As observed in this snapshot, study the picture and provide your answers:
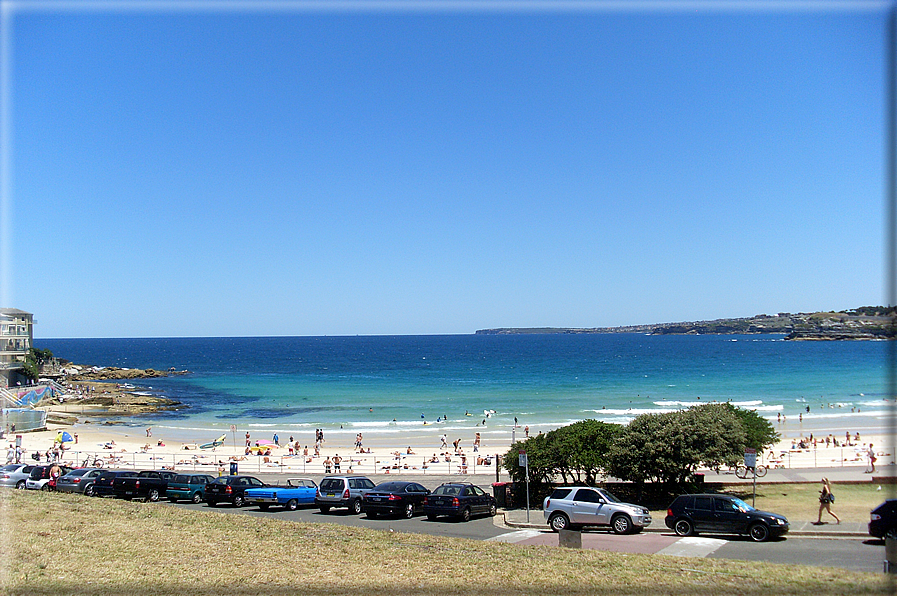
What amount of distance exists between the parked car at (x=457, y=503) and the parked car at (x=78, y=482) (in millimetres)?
12813

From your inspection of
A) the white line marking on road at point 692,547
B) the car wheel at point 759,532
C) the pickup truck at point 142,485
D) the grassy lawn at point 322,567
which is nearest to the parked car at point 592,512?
the white line marking on road at point 692,547

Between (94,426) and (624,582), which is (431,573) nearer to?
(624,582)

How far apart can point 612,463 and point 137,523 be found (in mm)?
14953

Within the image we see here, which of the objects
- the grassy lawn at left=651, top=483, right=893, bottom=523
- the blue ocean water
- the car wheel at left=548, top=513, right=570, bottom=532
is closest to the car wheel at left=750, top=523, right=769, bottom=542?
the grassy lawn at left=651, top=483, right=893, bottom=523

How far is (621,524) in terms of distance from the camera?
58.3ft

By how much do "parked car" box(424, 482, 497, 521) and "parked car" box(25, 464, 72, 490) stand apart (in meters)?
15.1

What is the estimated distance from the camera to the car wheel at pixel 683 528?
56.2 feet

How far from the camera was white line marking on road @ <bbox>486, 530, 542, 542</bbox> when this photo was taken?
16.7 meters

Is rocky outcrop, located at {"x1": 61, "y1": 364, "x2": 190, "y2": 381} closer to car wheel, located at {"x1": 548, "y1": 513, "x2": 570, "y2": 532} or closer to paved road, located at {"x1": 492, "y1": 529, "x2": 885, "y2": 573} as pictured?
car wheel, located at {"x1": 548, "y1": 513, "x2": 570, "y2": 532}

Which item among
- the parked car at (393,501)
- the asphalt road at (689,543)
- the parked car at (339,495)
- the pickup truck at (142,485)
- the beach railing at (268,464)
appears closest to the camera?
the asphalt road at (689,543)

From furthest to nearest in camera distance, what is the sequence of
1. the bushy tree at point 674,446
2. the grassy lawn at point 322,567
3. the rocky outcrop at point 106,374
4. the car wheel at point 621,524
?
the rocky outcrop at point 106,374 < the bushy tree at point 674,446 < the car wheel at point 621,524 < the grassy lawn at point 322,567

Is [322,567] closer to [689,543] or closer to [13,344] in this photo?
[689,543]

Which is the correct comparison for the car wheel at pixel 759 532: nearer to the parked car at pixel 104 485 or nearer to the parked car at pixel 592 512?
the parked car at pixel 592 512

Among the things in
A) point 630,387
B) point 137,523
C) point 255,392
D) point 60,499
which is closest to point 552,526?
point 137,523
